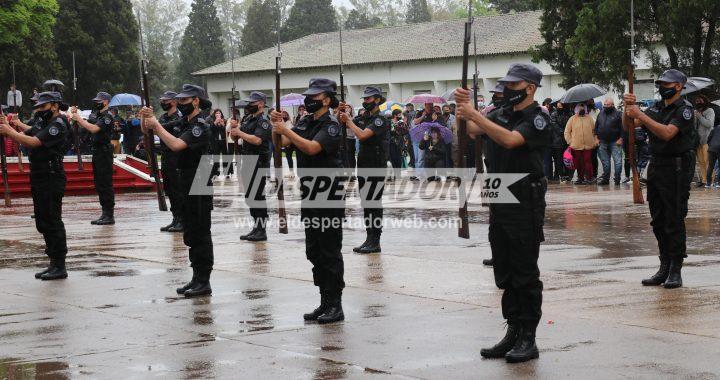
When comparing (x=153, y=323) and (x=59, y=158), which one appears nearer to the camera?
(x=153, y=323)

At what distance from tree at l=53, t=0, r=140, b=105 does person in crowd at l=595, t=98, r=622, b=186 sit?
44.6 m

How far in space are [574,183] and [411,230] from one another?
9.69 meters

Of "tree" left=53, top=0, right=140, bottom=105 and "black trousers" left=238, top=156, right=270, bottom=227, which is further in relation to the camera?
"tree" left=53, top=0, right=140, bottom=105

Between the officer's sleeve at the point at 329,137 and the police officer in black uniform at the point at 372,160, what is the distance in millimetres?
3944

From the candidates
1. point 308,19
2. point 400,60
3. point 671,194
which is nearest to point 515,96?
point 671,194

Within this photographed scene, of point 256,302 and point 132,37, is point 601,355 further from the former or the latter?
point 132,37

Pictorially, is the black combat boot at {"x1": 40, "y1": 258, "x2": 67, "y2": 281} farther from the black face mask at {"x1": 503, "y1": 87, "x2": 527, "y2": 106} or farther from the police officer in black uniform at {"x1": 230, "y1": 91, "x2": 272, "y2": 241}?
the black face mask at {"x1": 503, "y1": 87, "x2": 527, "y2": 106}

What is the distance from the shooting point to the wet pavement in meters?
7.35

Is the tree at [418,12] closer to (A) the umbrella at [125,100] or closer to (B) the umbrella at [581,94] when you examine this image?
(A) the umbrella at [125,100]

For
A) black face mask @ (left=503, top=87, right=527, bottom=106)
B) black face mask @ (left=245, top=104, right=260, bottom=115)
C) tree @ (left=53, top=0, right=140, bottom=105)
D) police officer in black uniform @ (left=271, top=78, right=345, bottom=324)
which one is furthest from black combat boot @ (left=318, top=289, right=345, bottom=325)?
tree @ (left=53, top=0, right=140, bottom=105)

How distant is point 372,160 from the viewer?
13547 millimetres

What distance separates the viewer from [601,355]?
743cm

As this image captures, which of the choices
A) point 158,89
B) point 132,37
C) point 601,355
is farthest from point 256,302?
point 158,89

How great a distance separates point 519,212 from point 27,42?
172 ft
